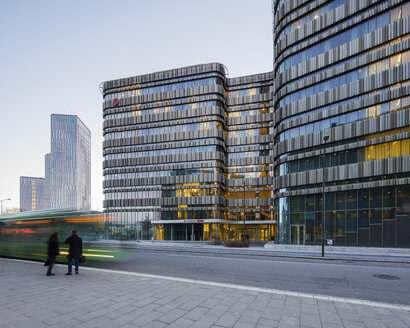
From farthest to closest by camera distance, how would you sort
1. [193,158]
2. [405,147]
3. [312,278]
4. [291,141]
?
1. [193,158]
2. [291,141]
3. [405,147]
4. [312,278]

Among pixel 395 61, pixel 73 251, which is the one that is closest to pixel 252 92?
pixel 395 61

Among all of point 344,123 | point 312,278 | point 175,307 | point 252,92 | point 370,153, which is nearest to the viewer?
point 175,307

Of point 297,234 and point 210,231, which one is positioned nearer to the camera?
point 297,234

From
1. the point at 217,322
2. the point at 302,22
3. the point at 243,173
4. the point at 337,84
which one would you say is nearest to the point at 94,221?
the point at 217,322

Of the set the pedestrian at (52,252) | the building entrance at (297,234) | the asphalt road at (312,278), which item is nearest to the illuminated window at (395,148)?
the building entrance at (297,234)

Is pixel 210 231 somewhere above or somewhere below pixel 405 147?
below

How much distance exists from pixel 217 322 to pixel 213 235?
48.2 metres

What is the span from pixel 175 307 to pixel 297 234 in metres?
28.4

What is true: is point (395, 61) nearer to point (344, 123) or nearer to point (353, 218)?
point (344, 123)

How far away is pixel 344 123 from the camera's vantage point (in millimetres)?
29438

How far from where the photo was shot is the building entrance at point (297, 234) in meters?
31.3

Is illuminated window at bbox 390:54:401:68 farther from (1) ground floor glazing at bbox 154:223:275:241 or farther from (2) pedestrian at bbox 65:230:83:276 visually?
(1) ground floor glazing at bbox 154:223:275:241

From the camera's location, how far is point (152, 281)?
9.21 metres

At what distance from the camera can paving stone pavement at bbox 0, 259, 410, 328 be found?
5477mm
